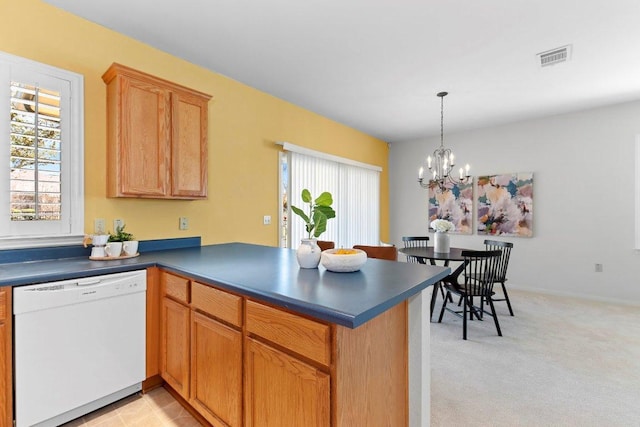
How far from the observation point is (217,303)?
1499mm

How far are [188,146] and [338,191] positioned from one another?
2618 mm

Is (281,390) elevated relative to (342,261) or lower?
lower

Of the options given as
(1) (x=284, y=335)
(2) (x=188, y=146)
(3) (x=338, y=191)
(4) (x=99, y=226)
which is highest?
(2) (x=188, y=146)

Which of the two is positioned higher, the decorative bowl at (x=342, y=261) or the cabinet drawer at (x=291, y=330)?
the decorative bowl at (x=342, y=261)

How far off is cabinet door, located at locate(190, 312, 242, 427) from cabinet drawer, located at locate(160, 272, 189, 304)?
0.49 feet

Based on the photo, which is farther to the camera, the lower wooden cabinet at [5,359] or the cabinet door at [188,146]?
the cabinet door at [188,146]

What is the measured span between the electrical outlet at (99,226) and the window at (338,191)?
1.87 metres

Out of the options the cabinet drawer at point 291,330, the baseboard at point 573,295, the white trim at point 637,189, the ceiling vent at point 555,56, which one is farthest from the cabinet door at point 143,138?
the white trim at point 637,189

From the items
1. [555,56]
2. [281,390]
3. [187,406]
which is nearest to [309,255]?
[281,390]

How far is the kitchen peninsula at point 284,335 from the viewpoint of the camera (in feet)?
3.46

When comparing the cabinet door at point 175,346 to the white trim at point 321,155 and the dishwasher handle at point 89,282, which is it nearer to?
the dishwasher handle at point 89,282

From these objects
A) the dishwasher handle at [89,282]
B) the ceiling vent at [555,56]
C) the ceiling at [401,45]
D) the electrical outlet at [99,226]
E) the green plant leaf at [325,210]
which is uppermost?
the ceiling at [401,45]

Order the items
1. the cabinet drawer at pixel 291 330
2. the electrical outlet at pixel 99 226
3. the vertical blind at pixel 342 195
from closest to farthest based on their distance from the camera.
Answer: the cabinet drawer at pixel 291 330 → the electrical outlet at pixel 99 226 → the vertical blind at pixel 342 195

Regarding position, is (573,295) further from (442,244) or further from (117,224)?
(117,224)
